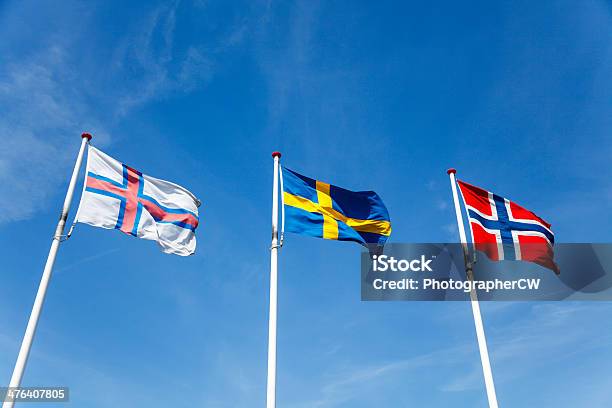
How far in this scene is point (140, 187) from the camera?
19.8 meters

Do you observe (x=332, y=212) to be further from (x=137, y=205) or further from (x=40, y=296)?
(x=40, y=296)

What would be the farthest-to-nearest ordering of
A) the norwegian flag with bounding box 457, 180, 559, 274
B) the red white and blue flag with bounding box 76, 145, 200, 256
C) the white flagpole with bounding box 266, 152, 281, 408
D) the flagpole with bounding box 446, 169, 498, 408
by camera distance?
the norwegian flag with bounding box 457, 180, 559, 274 < the red white and blue flag with bounding box 76, 145, 200, 256 < the flagpole with bounding box 446, 169, 498, 408 < the white flagpole with bounding box 266, 152, 281, 408

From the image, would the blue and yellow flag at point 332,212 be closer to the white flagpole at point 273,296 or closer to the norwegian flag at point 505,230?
the white flagpole at point 273,296

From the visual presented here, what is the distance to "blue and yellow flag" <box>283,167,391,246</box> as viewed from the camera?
63.5 feet

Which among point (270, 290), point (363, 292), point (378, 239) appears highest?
point (378, 239)

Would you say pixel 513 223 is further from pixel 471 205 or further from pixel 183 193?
pixel 183 193

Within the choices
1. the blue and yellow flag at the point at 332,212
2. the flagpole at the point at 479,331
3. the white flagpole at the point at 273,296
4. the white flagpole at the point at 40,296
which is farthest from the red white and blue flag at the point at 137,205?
the flagpole at the point at 479,331

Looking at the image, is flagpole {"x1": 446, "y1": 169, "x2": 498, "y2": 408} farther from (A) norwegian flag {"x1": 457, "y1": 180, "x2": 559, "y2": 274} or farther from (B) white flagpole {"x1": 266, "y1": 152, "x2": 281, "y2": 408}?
(B) white flagpole {"x1": 266, "y1": 152, "x2": 281, "y2": 408}

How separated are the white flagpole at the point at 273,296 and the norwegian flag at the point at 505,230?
7253 millimetres

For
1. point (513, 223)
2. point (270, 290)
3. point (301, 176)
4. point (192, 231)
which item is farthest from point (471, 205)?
point (192, 231)

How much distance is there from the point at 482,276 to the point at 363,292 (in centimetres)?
465

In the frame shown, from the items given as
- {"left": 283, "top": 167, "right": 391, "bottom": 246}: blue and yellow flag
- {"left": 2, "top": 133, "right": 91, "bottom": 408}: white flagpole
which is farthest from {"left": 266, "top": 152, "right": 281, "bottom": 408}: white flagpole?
{"left": 2, "top": 133, "right": 91, "bottom": 408}: white flagpole

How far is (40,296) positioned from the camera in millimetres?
15500

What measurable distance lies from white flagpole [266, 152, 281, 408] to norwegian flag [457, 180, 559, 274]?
7.25 metres
